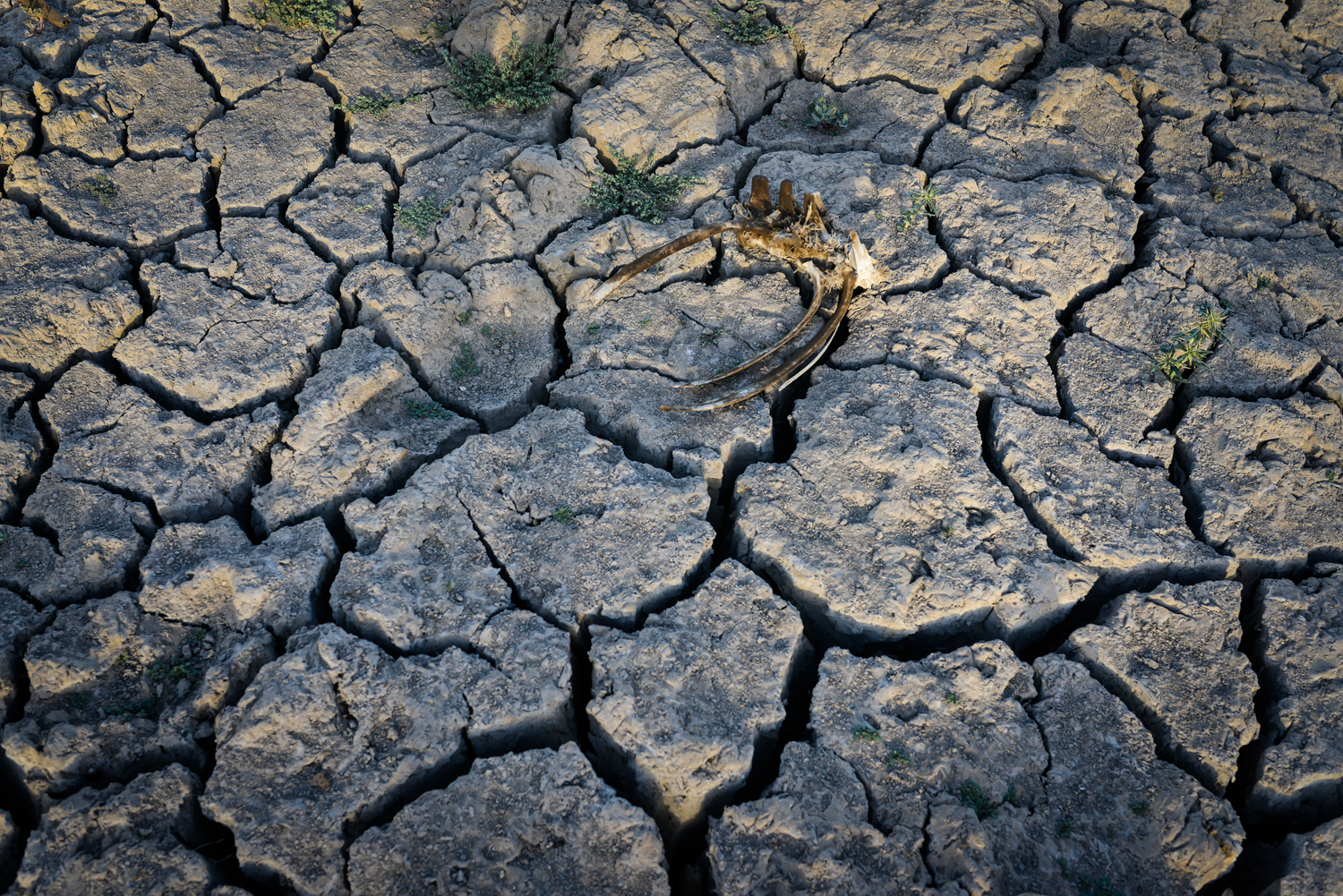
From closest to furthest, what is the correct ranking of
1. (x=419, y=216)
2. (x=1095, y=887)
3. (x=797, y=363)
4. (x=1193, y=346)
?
(x=1095, y=887) → (x=797, y=363) → (x=1193, y=346) → (x=419, y=216)

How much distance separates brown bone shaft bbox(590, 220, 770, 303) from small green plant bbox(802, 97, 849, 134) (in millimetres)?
1024

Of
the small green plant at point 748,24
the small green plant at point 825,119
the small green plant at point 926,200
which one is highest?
the small green plant at point 748,24

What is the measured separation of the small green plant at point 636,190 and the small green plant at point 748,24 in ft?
3.57

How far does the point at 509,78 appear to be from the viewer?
13.8 ft

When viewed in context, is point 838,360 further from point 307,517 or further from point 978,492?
point 307,517

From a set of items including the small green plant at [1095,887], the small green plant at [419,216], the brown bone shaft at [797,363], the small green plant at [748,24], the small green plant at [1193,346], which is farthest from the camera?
the small green plant at [748,24]

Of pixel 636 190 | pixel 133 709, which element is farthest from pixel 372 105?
pixel 133 709

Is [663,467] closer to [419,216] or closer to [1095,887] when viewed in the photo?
[419,216]

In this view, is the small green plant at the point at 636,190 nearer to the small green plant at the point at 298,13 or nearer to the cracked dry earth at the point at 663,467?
the cracked dry earth at the point at 663,467

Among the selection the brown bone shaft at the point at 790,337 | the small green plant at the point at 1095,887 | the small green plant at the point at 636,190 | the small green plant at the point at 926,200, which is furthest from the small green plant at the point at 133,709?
the small green plant at the point at 926,200

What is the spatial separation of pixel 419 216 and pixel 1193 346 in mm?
3529

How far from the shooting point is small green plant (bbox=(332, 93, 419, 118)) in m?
4.13

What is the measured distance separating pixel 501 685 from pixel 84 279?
9.09ft

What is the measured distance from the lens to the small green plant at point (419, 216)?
3727 millimetres
